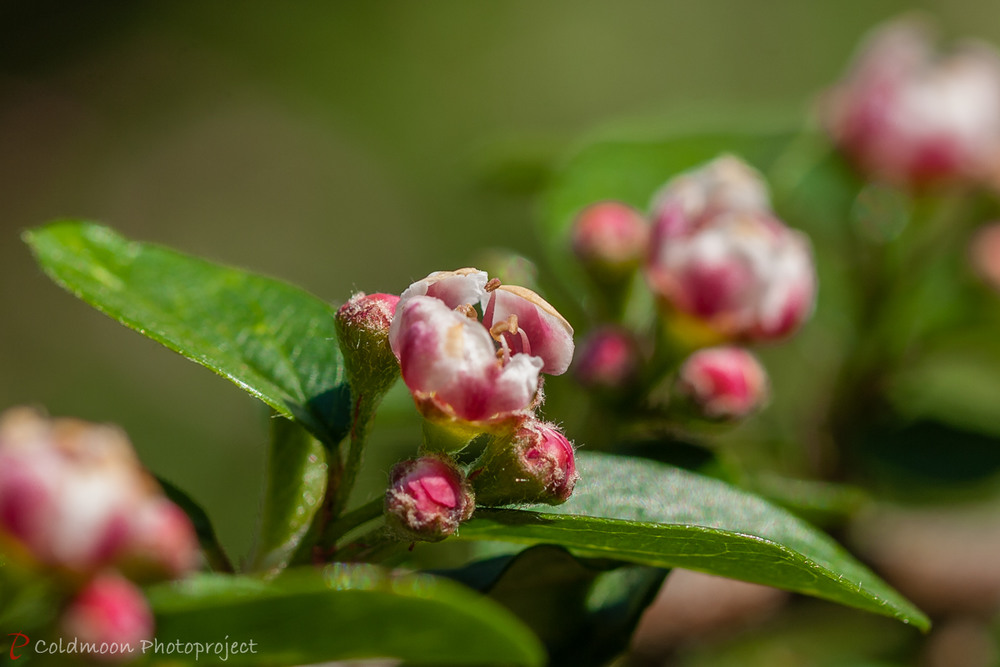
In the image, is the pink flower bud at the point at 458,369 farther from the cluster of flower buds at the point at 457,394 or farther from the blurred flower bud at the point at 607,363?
the blurred flower bud at the point at 607,363

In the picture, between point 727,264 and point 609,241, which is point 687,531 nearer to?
point 727,264

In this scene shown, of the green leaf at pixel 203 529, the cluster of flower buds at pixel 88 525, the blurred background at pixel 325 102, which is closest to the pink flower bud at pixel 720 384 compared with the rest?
the green leaf at pixel 203 529

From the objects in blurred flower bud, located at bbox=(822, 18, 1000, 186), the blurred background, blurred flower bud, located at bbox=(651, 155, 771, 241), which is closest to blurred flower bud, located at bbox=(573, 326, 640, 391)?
blurred flower bud, located at bbox=(651, 155, 771, 241)

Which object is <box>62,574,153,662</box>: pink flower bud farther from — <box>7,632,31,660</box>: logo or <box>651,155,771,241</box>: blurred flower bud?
<box>651,155,771,241</box>: blurred flower bud

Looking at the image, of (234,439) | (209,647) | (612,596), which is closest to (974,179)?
(612,596)

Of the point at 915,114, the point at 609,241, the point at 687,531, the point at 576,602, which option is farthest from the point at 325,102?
the point at 687,531
